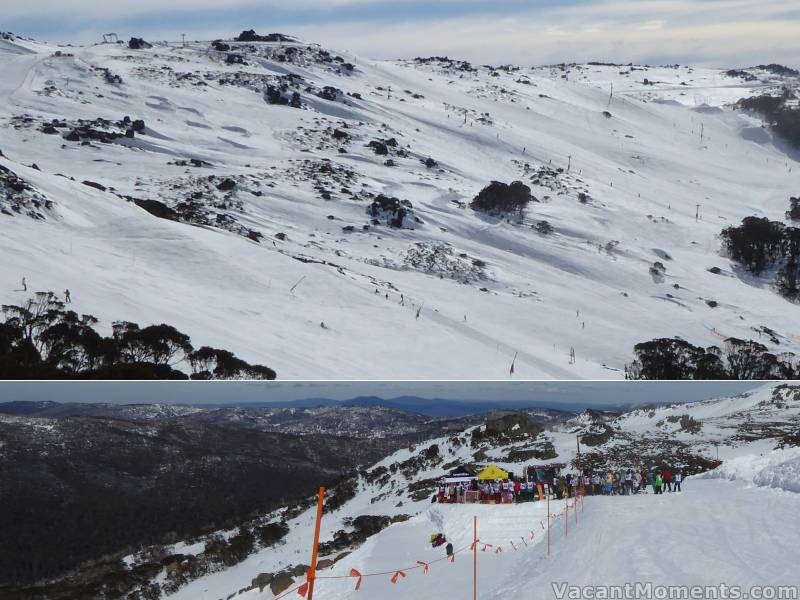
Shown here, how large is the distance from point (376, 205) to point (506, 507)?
56.7 meters

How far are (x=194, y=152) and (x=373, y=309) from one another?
2140 inches

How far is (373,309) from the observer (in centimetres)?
3412

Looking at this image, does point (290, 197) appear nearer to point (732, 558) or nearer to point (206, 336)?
point (206, 336)

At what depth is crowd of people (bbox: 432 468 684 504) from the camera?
51.9ft

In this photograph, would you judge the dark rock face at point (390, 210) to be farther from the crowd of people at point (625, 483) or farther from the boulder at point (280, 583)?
the boulder at point (280, 583)

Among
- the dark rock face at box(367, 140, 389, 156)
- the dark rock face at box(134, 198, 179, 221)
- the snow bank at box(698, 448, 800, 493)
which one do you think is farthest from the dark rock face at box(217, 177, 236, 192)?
the snow bank at box(698, 448, 800, 493)

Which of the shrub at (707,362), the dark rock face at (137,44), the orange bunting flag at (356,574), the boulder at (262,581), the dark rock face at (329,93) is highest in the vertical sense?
the dark rock face at (137,44)

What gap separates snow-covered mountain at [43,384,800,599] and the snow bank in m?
0.04

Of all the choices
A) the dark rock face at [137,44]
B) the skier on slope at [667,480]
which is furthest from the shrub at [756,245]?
the dark rock face at [137,44]

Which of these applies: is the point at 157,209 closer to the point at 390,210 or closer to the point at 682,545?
the point at 390,210

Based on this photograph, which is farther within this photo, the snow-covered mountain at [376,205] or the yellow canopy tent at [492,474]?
the snow-covered mountain at [376,205]

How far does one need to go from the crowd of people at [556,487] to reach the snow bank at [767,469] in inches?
42.8

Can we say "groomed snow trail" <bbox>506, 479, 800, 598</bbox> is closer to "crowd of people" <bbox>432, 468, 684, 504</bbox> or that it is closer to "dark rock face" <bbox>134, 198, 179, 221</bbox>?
"crowd of people" <bbox>432, 468, 684, 504</bbox>

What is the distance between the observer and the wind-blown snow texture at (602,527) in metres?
9.93
